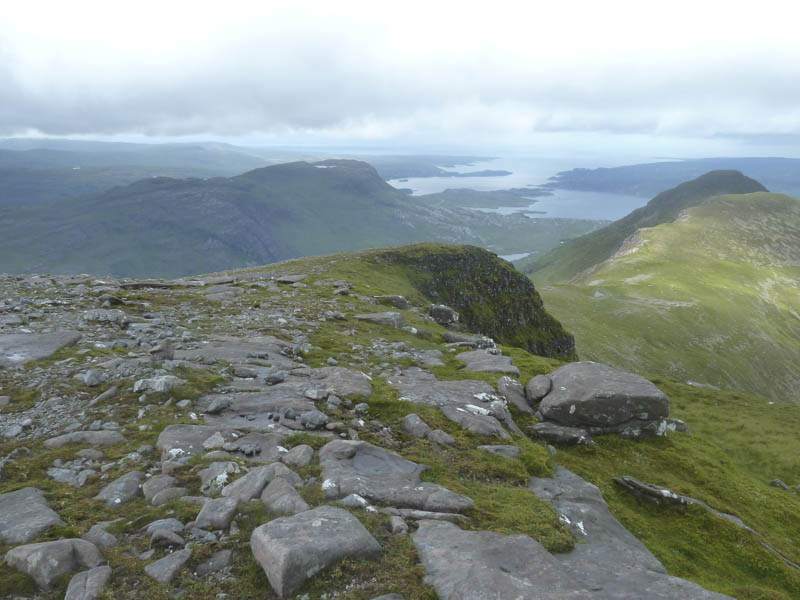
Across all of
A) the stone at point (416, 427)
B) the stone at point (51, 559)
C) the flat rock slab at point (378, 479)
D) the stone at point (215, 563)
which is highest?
the stone at point (51, 559)

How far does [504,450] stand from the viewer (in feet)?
57.2

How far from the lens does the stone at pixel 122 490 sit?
10781 millimetres

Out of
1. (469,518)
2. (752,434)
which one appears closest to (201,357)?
(469,518)

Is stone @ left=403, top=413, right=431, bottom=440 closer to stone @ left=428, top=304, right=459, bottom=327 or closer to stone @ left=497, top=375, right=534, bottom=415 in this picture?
stone @ left=497, top=375, right=534, bottom=415

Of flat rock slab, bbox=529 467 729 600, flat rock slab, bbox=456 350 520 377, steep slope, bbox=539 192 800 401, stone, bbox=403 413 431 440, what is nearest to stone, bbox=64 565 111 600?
flat rock slab, bbox=529 467 729 600

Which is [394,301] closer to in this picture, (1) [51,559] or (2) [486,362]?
(2) [486,362]

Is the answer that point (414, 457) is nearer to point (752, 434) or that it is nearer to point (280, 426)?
point (280, 426)

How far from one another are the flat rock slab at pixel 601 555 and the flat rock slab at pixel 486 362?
9684 mm

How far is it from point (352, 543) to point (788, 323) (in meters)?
226

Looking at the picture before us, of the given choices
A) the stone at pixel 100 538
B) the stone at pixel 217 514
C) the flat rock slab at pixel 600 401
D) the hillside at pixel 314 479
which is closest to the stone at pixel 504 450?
the hillside at pixel 314 479

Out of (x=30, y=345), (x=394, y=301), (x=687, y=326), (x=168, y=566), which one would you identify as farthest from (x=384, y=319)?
→ (x=687, y=326)

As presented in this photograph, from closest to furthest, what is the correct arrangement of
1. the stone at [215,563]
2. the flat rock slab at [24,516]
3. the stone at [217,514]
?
the stone at [215,563] < the flat rock slab at [24,516] < the stone at [217,514]

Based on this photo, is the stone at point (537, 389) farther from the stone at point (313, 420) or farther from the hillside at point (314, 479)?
the stone at point (313, 420)

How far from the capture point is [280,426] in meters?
15.7
